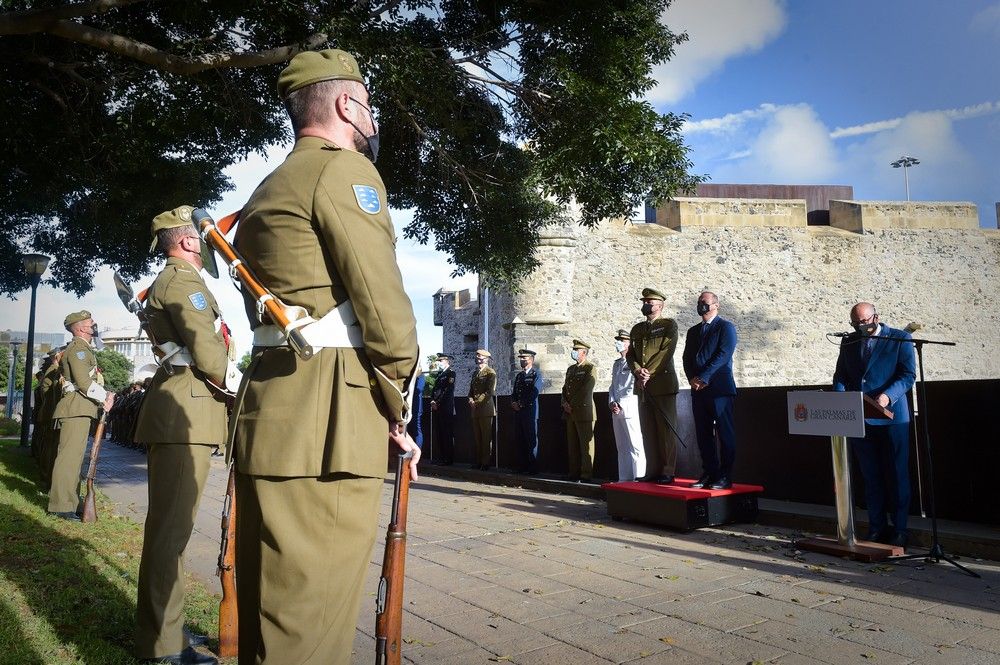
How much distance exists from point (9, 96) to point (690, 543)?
8732mm

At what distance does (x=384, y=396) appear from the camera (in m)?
2.08

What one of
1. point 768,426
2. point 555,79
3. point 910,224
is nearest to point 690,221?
point 910,224

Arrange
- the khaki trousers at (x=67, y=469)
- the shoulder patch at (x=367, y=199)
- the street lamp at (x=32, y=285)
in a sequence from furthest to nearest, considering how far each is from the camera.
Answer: the street lamp at (x=32, y=285), the khaki trousers at (x=67, y=469), the shoulder patch at (x=367, y=199)

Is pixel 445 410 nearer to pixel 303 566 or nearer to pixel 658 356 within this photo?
pixel 658 356

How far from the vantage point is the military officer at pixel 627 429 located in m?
9.18

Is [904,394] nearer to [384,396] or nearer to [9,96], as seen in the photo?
[384,396]

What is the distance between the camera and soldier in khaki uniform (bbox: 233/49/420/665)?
197cm

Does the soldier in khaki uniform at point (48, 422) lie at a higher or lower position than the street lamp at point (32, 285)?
lower

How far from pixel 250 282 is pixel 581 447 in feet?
27.6

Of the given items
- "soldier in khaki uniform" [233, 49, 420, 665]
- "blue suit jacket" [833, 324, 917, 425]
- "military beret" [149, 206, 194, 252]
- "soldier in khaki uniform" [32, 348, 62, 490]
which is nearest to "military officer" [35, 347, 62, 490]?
"soldier in khaki uniform" [32, 348, 62, 490]

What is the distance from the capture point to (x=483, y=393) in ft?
40.8

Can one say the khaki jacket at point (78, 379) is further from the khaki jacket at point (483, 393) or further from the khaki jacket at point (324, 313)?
the khaki jacket at point (483, 393)

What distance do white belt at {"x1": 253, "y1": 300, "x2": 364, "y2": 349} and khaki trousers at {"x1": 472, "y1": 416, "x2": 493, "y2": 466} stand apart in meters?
10.3

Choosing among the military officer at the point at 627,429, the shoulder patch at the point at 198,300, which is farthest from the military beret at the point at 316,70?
the military officer at the point at 627,429
